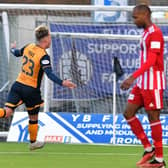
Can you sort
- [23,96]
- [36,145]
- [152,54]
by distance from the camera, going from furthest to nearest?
[36,145], [23,96], [152,54]

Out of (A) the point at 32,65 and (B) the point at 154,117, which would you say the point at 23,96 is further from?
(B) the point at 154,117

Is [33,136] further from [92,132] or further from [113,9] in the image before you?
[113,9]

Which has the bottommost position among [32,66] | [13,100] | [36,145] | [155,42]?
[36,145]

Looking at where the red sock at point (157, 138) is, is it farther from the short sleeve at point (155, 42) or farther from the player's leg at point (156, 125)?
the short sleeve at point (155, 42)

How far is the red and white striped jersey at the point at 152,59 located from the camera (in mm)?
9203

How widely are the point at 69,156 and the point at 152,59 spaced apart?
8.29ft

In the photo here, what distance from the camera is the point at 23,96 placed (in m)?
11.5

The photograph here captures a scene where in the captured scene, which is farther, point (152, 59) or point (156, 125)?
point (156, 125)

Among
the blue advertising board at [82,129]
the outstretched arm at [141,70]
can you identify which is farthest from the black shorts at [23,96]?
the outstretched arm at [141,70]

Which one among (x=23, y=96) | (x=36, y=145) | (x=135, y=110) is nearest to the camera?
(x=135, y=110)

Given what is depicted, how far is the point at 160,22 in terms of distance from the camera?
14594mm

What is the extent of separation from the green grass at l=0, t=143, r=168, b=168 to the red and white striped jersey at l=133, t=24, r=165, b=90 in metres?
1.14

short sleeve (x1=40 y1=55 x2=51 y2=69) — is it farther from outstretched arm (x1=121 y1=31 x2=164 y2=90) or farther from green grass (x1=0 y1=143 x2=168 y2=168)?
outstretched arm (x1=121 y1=31 x2=164 y2=90)

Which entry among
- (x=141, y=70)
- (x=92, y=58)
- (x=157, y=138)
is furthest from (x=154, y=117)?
(x=92, y=58)
